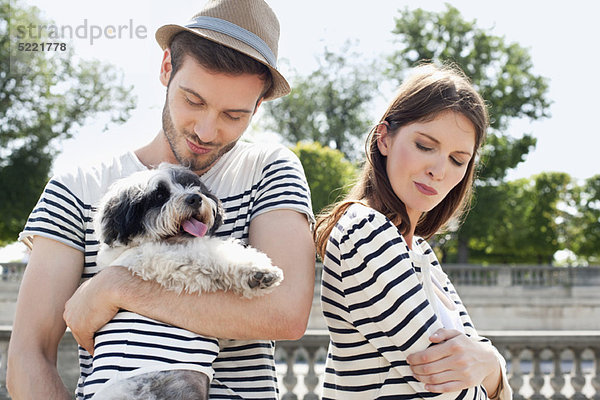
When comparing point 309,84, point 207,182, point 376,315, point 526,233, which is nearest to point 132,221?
point 207,182

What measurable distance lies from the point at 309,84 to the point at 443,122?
121 ft

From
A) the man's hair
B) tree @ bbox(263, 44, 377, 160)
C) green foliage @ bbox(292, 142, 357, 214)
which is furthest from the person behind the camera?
tree @ bbox(263, 44, 377, 160)

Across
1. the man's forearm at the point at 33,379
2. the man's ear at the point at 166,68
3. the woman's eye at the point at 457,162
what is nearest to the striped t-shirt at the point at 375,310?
the woman's eye at the point at 457,162

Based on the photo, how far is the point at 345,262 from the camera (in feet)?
7.50

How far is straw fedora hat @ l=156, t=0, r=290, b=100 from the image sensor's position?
2.38 m

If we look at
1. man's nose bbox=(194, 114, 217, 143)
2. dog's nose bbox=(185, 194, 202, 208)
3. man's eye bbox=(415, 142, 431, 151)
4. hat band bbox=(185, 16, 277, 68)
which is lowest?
dog's nose bbox=(185, 194, 202, 208)

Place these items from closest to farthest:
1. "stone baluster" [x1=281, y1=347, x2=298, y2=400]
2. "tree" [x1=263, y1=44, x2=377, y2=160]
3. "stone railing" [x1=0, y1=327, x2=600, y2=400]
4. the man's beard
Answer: the man's beard, "stone baluster" [x1=281, y1=347, x2=298, y2=400], "stone railing" [x1=0, y1=327, x2=600, y2=400], "tree" [x1=263, y1=44, x2=377, y2=160]

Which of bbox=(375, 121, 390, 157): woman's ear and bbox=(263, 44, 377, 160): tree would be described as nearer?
bbox=(375, 121, 390, 157): woman's ear

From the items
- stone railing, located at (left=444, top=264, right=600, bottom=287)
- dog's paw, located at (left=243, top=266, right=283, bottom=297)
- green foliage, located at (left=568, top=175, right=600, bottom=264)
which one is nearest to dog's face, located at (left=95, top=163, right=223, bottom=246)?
dog's paw, located at (left=243, top=266, right=283, bottom=297)

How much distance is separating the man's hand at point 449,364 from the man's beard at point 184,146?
115 cm

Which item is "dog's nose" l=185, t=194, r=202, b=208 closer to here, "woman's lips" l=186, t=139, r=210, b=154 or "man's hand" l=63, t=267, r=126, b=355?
"woman's lips" l=186, t=139, r=210, b=154

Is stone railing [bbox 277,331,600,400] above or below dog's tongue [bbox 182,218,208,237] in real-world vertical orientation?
below

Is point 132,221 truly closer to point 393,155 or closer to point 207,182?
point 207,182

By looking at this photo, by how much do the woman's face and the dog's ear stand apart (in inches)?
43.1
